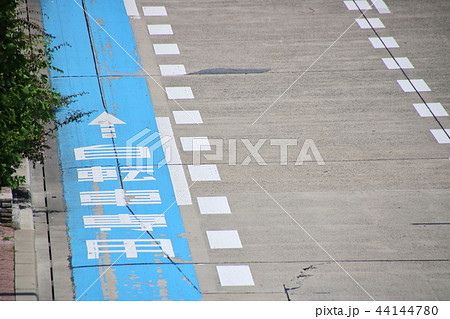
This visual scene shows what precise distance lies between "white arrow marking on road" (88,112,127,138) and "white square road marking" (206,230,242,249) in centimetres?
305

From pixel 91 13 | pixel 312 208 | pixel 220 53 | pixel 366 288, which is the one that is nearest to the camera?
pixel 366 288

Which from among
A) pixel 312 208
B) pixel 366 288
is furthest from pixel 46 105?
pixel 366 288

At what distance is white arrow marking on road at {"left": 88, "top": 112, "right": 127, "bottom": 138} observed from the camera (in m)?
13.0

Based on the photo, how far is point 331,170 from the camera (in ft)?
40.7

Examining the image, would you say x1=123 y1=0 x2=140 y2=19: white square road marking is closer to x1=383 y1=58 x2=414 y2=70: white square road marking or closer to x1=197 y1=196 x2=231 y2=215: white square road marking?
x1=383 y1=58 x2=414 y2=70: white square road marking

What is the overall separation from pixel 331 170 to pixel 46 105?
4.85m

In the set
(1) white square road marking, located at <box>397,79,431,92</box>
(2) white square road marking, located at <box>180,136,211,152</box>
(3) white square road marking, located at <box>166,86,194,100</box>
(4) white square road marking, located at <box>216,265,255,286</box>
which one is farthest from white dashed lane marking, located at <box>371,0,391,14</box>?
(4) white square road marking, located at <box>216,265,255,286</box>

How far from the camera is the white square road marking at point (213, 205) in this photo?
11.4 meters

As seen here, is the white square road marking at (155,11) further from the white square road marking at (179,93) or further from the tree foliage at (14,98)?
the tree foliage at (14,98)

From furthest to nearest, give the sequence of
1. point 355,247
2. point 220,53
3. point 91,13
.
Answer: point 91,13, point 220,53, point 355,247

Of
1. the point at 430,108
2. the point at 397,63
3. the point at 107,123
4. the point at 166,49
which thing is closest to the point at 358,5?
the point at 397,63

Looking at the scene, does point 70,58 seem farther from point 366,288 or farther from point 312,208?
point 366,288

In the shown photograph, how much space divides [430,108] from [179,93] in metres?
4.83

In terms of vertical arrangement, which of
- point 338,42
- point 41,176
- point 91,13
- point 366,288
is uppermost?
point 91,13
